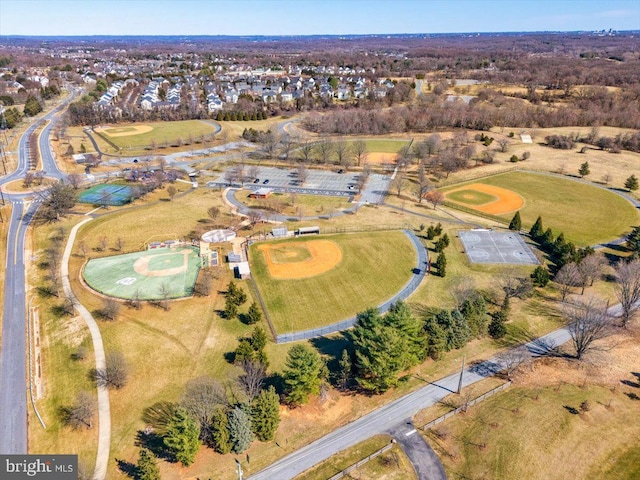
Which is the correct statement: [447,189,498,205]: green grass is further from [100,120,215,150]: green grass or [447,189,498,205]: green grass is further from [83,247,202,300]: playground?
[100,120,215,150]: green grass

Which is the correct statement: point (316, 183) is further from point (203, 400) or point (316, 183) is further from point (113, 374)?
point (203, 400)

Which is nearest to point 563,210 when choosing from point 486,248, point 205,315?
point 486,248

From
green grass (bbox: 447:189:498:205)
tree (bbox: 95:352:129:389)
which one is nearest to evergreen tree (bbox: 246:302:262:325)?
tree (bbox: 95:352:129:389)

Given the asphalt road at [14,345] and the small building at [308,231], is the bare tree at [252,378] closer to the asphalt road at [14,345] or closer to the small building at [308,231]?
the asphalt road at [14,345]

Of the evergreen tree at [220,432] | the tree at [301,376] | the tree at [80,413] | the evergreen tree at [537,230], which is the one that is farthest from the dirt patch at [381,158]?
the tree at [80,413]

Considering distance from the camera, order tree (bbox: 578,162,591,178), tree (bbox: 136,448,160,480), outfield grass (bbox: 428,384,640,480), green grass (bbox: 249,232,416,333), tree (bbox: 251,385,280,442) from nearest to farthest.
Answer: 1. tree (bbox: 136,448,160,480)
2. outfield grass (bbox: 428,384,640,480)
3. tree (bbox: 251,385,280,442)
4. green grass (bbox: 249,232,416,333)
5. tree (bbox: 578,162,591,178)

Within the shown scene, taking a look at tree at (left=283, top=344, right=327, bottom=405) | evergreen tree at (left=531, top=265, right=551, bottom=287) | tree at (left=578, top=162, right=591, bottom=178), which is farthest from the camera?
tree at (left=578, top=162, right=591, bottom=178)

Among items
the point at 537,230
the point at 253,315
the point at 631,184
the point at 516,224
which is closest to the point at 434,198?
the point at 516,224

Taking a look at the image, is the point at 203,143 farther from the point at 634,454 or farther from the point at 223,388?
the point at 634,454
